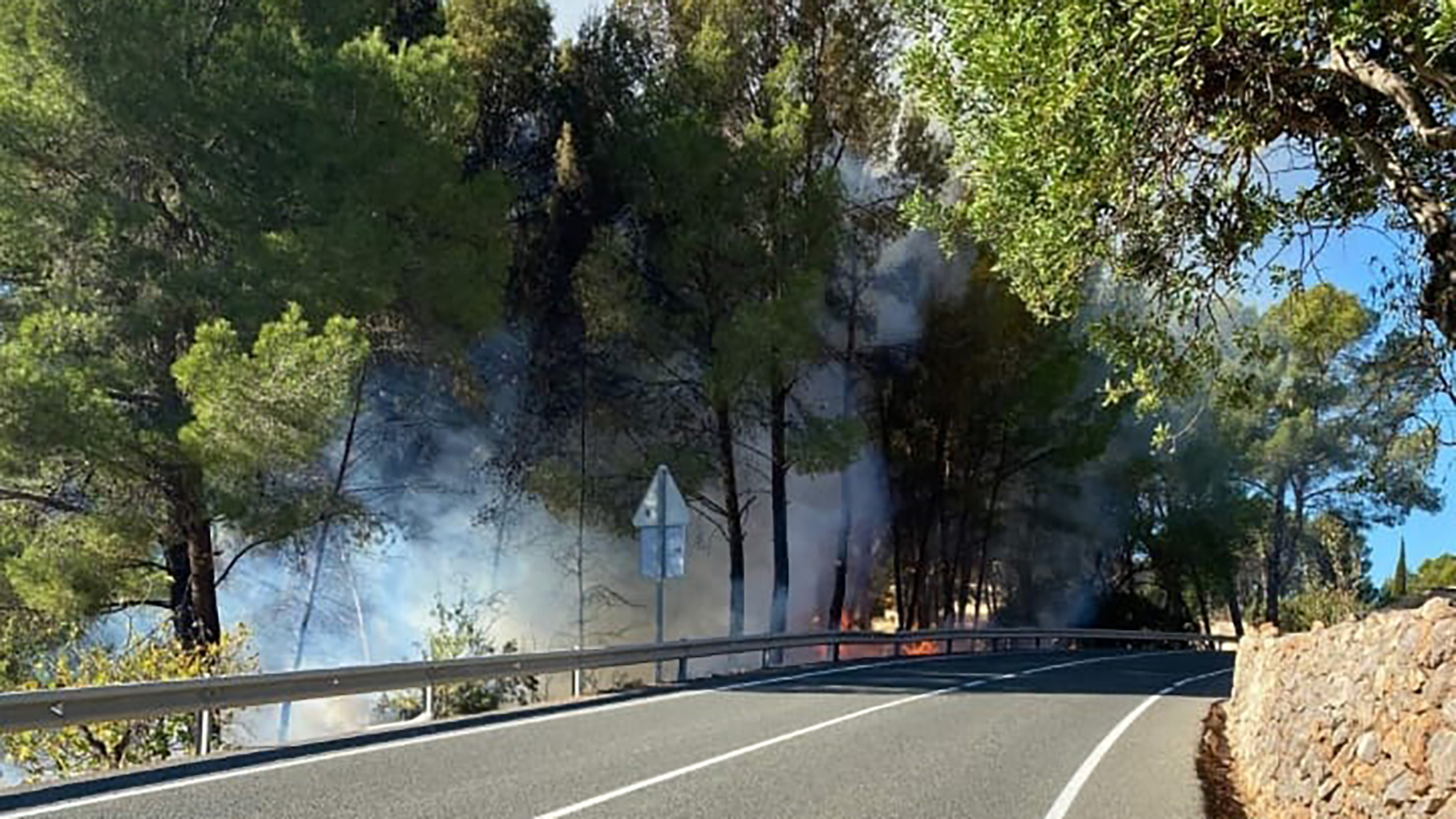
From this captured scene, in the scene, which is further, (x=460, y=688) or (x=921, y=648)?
(x=921, y=648)

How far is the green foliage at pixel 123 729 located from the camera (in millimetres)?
12398

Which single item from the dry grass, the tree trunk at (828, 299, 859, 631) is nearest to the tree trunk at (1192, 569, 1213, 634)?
the tree trunk at (828, 299, 859, 631)

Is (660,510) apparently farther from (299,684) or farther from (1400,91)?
(1400,91)

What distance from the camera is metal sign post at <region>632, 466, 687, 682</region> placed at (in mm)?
17047

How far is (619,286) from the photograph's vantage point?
24.6m

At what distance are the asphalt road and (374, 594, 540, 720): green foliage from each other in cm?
191

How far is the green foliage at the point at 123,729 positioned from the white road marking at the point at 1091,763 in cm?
744

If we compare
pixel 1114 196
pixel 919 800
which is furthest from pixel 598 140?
pixel 919 800

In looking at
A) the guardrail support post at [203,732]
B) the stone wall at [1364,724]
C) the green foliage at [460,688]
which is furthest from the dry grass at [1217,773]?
the green foliage at [460,688]

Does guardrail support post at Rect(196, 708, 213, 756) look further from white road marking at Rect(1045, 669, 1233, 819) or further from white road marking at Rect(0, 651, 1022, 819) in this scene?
white road marking at Rect(1045, 669, 1233, 819)

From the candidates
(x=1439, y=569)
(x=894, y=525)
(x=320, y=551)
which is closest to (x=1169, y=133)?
(x=320, y=551)

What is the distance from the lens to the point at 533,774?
9.08 metres

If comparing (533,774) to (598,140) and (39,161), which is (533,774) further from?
(598,140)

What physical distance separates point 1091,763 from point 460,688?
8.17m
